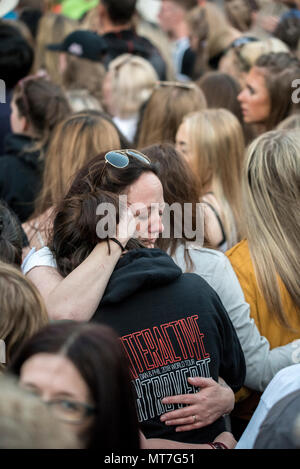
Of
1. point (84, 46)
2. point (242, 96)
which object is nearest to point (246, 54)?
point (242, 96)

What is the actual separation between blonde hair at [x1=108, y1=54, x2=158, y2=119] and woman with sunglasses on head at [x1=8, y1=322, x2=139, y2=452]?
3.68 meters

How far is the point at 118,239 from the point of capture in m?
1.99

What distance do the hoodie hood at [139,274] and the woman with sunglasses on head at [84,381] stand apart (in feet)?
1.53

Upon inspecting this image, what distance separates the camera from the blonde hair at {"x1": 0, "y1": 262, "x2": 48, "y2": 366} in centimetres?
169

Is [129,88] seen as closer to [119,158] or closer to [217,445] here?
[119,158]

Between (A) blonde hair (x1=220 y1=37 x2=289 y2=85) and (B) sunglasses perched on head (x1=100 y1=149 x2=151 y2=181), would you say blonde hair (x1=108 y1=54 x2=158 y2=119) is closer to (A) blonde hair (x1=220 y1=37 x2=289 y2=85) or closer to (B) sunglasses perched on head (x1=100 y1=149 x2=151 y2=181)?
(A) blonde hair (x1=220 y1=37 x2=289 y2=85)

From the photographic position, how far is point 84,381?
50.8 inches

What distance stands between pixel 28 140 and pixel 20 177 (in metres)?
0.32

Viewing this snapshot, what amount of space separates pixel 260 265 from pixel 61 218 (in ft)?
2.65

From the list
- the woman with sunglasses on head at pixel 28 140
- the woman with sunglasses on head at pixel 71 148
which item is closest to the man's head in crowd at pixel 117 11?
the woman with sunglasses on head at pixel 28 140

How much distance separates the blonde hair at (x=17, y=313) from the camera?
1.69 m

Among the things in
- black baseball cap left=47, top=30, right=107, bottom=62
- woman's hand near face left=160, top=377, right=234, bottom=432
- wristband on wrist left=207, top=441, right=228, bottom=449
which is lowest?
wristband on wrist left=207, top=441, right=228, bottom=449

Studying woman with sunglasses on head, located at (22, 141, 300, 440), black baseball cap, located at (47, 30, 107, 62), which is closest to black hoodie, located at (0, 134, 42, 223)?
woman with sunglasses on head, located at (22, 141, 300, 440)

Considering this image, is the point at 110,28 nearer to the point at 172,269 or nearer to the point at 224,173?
the point at 224,173
